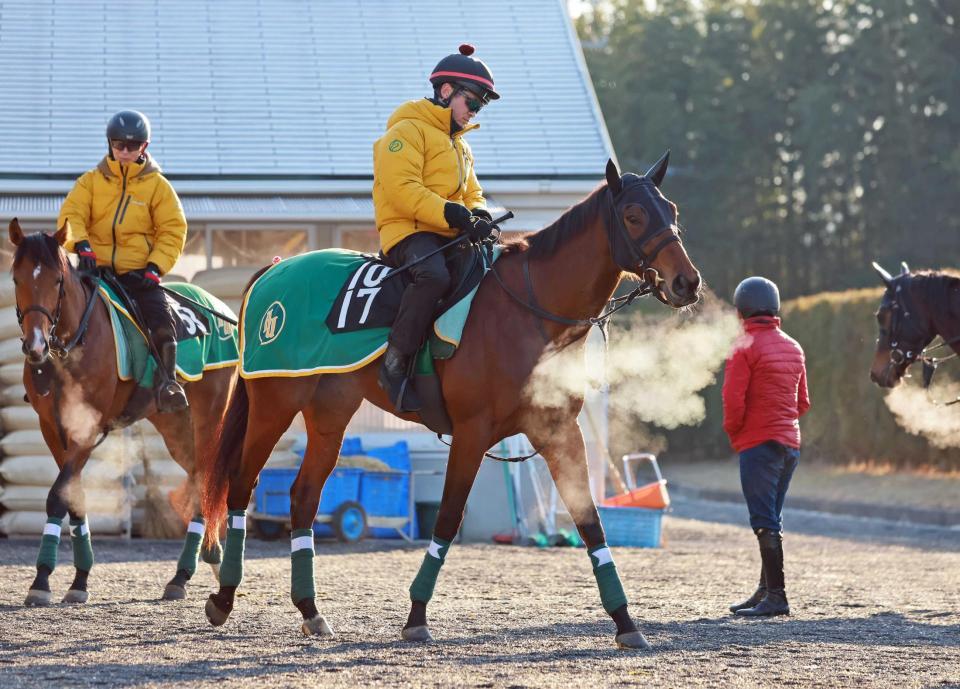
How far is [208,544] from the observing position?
9.90m

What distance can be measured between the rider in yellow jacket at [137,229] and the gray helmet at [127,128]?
16 centimetres

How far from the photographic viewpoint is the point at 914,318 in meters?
11.7

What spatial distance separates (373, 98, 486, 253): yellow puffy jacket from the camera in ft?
28.0

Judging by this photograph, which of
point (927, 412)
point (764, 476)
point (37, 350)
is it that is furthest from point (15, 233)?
point (927, 412)

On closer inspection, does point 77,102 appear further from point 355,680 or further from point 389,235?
point 355,680

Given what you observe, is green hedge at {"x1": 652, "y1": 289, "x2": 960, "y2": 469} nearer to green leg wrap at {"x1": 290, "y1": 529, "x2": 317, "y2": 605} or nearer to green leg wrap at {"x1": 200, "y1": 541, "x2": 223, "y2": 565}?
green leg wrap at {"x1": 200, "y1": 541, "x2": 223, "y2": 565}

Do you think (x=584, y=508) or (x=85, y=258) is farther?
(x=85, y=258)

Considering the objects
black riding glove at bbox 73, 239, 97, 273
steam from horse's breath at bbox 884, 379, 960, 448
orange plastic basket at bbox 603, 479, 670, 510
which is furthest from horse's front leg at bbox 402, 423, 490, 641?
steam from horse's breath at bbox 884, 379, 960, 448

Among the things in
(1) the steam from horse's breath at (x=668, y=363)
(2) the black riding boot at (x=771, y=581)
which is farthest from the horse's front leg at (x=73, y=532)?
(2) the black riding boot at (x=771, y=581)

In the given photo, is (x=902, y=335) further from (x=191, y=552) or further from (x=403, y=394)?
(x=191, y=552)

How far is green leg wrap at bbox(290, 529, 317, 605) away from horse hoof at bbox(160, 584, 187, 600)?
2.09m

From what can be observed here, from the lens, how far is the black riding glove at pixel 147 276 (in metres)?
Answer: 11.1

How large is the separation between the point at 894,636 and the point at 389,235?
3.70 metres

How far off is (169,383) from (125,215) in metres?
1.23
